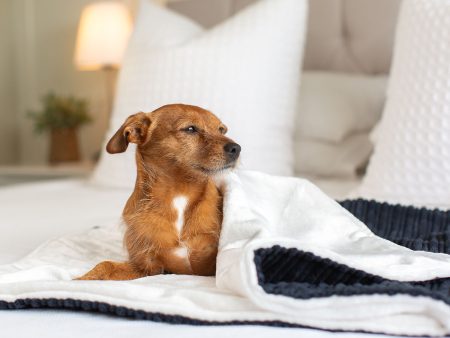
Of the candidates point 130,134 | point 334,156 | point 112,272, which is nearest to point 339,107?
point 334,156

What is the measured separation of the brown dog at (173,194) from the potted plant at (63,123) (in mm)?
2448

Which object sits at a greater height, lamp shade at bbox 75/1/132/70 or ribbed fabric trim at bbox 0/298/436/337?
lamp shade at bbox 75/1/132/70

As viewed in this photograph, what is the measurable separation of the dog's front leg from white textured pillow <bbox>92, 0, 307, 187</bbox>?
2.58 feet

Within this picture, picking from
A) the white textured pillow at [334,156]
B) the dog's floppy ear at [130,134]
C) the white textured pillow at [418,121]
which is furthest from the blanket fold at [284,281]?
the white textured pillow at [334,156]

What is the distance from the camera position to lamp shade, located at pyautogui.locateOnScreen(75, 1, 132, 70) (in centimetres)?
305

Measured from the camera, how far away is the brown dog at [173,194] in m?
0.85

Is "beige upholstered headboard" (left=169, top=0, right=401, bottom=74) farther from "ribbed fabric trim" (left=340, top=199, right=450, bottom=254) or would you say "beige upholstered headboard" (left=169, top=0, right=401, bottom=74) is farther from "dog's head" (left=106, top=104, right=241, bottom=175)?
"dog's head" (left=106, top=104, right=241, bottom=175)

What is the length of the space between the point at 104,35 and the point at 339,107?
1582mm

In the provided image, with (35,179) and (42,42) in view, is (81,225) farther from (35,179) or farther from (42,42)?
(42,42)

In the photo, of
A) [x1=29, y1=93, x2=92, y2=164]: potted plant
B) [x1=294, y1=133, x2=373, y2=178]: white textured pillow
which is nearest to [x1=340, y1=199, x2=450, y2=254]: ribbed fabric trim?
[x1=294, y1=133, x2=373, y2=178]: white textured pillow

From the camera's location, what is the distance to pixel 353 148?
73.6 inches

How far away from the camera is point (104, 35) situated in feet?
10.0

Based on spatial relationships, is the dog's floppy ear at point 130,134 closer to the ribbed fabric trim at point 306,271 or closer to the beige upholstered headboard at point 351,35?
the ribbed fabric trim at point 306,271

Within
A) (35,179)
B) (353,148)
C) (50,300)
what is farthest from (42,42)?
(50,300)
